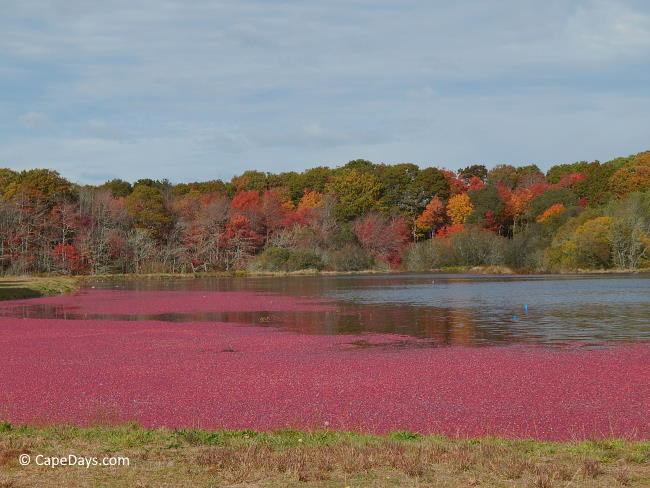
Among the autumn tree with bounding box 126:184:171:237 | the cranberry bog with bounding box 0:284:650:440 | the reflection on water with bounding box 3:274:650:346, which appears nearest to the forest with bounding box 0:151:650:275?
the autumn tree with bounding box 126:184:171:237

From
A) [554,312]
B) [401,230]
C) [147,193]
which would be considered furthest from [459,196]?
[554,312]

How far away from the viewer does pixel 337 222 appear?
424ft

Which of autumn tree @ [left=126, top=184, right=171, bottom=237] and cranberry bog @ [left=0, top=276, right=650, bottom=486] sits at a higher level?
autumn tree @ [left=126, top=184, right=171, bottom=237]

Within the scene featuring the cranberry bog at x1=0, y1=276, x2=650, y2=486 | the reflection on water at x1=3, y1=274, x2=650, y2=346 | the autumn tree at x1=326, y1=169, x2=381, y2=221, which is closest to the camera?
the cranberry bog at x1=0, y1=276, x2=650, y2=486

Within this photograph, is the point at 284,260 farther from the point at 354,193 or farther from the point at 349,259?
the point at 354,193

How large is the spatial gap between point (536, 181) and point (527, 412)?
138m

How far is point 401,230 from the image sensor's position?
5005 inches

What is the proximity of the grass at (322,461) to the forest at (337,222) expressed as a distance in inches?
3473

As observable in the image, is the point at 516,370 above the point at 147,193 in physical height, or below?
below

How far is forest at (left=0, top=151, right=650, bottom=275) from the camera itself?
9612cm

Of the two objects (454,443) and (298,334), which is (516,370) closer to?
(454,443)

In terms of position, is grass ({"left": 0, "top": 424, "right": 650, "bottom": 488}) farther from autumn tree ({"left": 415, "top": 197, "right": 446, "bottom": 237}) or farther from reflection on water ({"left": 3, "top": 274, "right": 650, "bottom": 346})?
autumn tree ({"left": 415, "top": 197, "right": 446, "bottom": 237})

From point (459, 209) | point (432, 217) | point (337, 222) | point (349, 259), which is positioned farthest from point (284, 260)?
point (459, 209)

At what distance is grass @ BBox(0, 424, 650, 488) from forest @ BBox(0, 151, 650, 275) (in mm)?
88223
